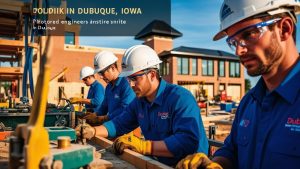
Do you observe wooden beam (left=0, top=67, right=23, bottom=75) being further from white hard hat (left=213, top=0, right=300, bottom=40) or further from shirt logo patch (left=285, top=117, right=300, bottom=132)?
shirt logo patch (left=285, top=117, right=300, bottom=132)

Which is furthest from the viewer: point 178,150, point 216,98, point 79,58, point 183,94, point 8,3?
point 216,98

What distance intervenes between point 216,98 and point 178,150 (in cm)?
2580

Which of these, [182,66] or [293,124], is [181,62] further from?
[293,124]

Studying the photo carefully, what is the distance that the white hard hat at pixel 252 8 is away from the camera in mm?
1812

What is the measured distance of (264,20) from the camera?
181 cm

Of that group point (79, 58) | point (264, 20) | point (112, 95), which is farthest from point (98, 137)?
point (79, 58)

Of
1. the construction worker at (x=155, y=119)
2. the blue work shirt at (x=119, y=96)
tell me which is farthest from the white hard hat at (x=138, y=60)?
the blue work shirt at (x=119, y=96)

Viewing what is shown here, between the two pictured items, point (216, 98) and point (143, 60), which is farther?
point (216, 98)

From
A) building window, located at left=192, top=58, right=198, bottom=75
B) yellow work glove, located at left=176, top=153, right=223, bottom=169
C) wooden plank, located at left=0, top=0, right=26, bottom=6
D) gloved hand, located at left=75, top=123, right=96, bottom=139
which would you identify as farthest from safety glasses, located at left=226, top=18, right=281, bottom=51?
building window, located at left=192, top=58, right=198, bottom=75

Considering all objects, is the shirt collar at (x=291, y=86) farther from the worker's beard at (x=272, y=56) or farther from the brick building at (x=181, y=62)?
the brick building at (x=181, y=62)

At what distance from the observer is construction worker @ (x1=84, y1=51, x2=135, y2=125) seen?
4453 millimetres

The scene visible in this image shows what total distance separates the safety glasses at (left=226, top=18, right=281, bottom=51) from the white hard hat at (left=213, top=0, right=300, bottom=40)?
2.6 inches

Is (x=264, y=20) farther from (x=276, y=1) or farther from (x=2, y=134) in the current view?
(x=2, y=134)

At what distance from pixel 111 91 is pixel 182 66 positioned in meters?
26.2
